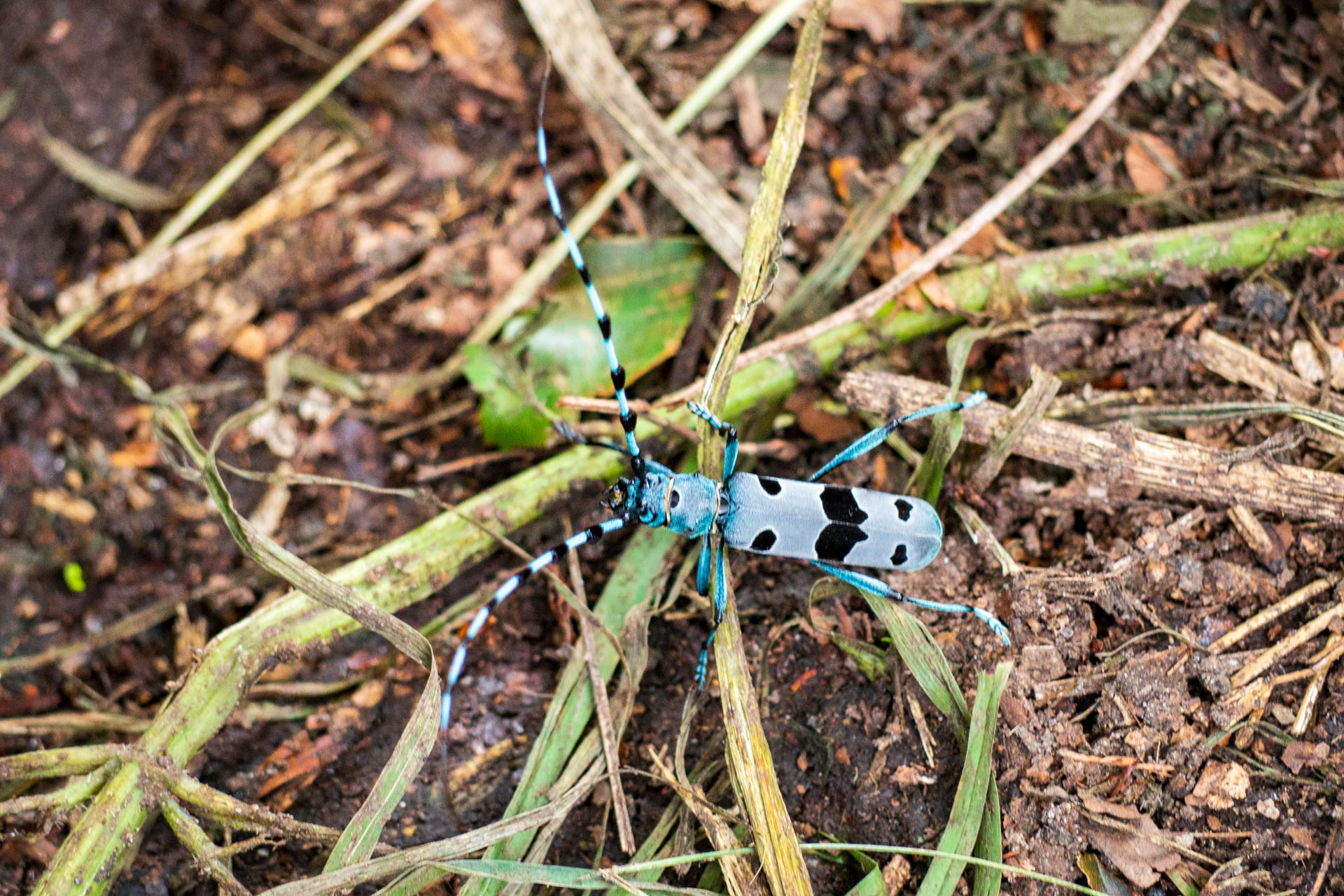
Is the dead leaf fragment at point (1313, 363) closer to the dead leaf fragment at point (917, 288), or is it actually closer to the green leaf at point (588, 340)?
the dead leaf fragment at point (917, 288)

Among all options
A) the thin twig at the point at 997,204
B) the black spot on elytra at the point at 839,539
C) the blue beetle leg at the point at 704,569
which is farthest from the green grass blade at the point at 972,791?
the thin twig at the point at 997,204

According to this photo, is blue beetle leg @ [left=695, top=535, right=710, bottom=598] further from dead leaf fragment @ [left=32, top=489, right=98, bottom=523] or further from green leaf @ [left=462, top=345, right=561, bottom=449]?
dead leaf fragment @ [left=32, top=489, right=98, bottom=523]

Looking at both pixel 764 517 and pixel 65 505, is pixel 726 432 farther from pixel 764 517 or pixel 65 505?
pixel 65 505

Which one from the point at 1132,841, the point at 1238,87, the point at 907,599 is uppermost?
the point at 1238,87

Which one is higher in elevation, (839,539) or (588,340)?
(588,340)

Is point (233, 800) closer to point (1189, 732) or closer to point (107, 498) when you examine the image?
point (107, 498)

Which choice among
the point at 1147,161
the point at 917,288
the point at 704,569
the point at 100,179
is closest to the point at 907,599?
the point at 704,569
